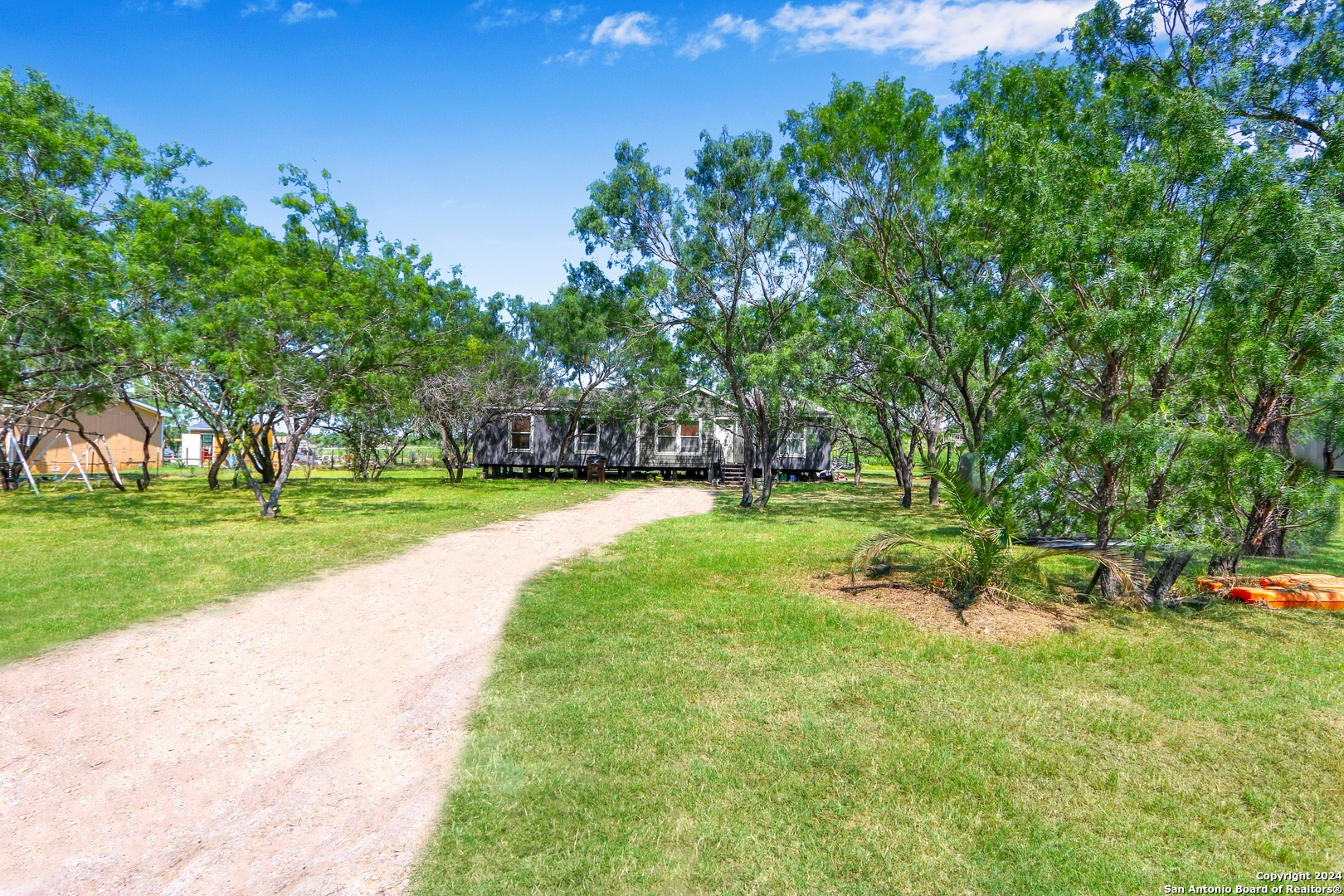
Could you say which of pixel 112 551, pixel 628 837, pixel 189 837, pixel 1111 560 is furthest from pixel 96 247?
pixel 1111 560

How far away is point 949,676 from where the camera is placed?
16.2 feet

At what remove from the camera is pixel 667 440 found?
93.1ft

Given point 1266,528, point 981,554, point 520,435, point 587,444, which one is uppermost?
point 520,435

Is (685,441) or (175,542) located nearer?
(175,542)

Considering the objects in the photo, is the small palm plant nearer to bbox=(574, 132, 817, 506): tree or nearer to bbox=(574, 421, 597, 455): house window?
bbox=(574, 132, 817, 506): tree

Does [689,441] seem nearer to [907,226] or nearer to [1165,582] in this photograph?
[907,226]

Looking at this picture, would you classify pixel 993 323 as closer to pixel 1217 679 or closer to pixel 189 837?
pixel 1217 679

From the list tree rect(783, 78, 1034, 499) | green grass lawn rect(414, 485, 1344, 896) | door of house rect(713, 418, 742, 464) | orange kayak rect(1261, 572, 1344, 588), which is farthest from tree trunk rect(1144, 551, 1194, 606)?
door of house rect(713, 418, 742, 464)

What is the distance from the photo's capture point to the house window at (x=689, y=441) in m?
28.3

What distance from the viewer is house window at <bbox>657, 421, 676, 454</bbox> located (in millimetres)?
28156

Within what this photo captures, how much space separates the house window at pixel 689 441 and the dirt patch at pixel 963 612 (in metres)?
20.5

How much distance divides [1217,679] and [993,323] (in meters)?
4.37

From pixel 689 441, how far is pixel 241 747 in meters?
24.9

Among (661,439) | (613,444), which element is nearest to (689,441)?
(661,439)
